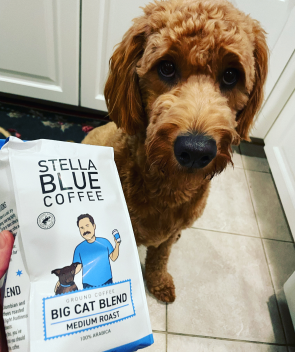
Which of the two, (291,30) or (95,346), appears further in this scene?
(291,30)

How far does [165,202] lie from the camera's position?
77 centimetres

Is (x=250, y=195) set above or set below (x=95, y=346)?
below

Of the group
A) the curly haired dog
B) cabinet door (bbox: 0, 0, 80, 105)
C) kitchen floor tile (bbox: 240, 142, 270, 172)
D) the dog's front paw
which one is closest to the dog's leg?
the dog's front paw

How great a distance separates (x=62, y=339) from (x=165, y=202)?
1.51 feet

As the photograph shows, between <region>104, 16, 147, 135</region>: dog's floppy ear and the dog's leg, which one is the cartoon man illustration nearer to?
<region>104, 16, 147, 135</region>: dog's floppy ear

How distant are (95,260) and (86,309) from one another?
81 millimetres

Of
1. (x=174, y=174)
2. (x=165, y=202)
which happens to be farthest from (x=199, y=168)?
(x=165, y=202)

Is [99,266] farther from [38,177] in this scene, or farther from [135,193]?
[135,193]

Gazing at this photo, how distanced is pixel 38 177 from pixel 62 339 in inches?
11.0

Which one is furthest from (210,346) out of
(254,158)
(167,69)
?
(254,158)

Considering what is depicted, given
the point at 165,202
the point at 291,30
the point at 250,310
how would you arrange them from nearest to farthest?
the point at 165,202 → the point at 250,310 → the point at 291,30

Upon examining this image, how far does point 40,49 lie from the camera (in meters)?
1.42

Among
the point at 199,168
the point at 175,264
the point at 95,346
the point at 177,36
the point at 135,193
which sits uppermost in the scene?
the point at 177,36

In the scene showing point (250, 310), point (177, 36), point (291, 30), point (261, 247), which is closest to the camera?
point (177, 36)
